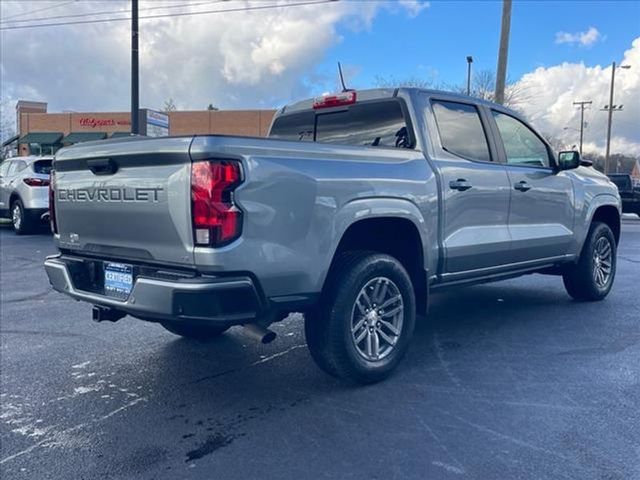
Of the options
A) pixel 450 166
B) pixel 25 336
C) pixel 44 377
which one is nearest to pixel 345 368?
pixel 450 166

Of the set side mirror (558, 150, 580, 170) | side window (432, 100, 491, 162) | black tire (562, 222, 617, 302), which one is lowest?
black tire (562, 222, 617, 302)

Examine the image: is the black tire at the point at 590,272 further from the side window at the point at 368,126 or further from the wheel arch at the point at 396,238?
the side window at the point at 368,126

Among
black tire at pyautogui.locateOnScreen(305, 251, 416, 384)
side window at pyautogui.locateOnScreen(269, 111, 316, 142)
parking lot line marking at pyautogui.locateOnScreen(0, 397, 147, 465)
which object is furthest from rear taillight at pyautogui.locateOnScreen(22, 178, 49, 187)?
black tire at pyautogui.locateOnScreen(305, 251, 416, 384)

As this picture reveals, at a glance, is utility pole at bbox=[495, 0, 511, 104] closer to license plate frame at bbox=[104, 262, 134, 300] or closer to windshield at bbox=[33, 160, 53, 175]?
windshield at bbox=[33, 160, 53, 175]

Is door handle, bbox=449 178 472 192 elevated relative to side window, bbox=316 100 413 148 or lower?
lower

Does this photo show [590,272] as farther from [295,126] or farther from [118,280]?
[118,280]

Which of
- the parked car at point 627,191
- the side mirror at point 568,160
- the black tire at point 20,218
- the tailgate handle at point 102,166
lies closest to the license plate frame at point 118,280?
the tailgate handle at point 102,166

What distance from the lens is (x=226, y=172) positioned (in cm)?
325

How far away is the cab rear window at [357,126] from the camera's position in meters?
4.74

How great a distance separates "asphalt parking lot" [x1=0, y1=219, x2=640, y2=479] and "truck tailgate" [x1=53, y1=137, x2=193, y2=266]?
0.97 m

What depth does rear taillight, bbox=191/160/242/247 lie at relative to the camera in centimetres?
323

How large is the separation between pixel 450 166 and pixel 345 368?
→ 1.76 metres

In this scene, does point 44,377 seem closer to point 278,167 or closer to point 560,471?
point 278,167

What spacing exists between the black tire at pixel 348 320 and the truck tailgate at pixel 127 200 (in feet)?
3.20
